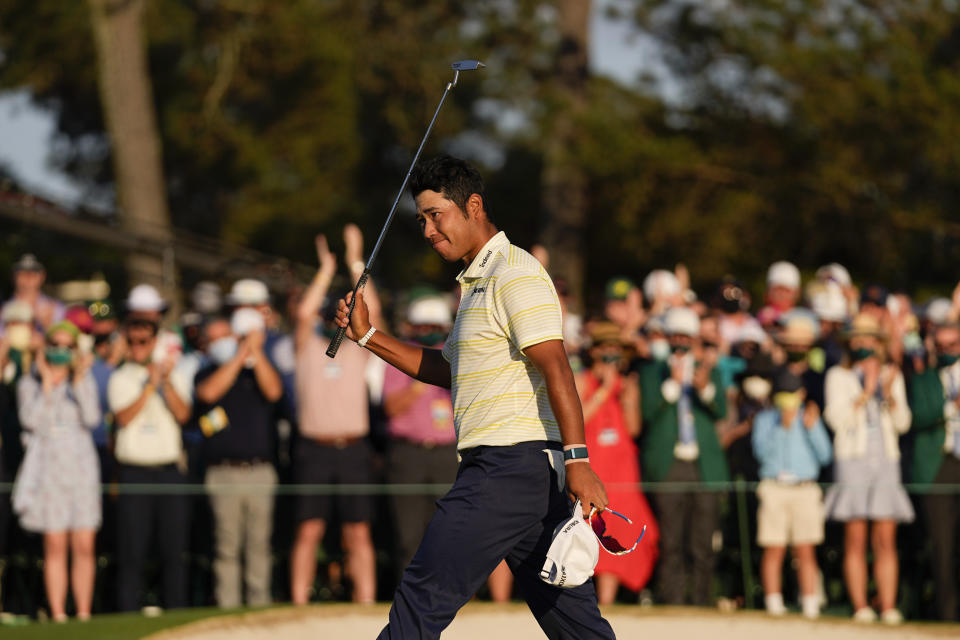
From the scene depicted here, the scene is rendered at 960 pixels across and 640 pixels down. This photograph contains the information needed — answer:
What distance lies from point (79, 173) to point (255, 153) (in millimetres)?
5975

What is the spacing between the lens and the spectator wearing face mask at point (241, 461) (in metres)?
10.1

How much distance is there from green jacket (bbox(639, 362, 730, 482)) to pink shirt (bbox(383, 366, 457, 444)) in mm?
1322

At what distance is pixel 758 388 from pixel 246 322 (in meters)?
3.52

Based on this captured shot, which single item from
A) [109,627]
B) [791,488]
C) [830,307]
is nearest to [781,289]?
[830,307]

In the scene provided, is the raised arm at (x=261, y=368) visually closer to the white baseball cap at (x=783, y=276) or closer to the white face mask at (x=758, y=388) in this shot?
the white face mask at (x=758, y=388)

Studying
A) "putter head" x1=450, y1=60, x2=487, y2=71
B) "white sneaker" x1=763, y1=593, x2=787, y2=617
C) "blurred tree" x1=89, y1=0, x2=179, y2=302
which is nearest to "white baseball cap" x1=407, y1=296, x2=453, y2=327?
"white sneaker" x1=763, y1=593, x2=787, y2=617

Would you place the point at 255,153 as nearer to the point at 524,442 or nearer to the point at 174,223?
the point at 174,223

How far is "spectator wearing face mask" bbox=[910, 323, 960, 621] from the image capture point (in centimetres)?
1006

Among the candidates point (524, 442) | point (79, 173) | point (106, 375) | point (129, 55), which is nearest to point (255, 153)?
point (79, 173)

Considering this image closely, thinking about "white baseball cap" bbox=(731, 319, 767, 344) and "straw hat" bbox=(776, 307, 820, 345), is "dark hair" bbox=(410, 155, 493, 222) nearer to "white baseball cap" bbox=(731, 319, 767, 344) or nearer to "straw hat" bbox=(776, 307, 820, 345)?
"straw hat" bbox=(776, 307, 820, 345)

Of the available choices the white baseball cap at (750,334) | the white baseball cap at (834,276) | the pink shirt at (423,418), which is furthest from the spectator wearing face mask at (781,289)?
the pink shirt at (423,418)

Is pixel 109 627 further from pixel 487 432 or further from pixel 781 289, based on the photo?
pixel 781 289

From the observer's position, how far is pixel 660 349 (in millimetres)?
10648

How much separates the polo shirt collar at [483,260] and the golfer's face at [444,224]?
0.06 m
